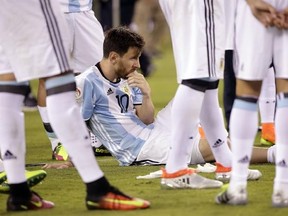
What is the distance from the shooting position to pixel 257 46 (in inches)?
204

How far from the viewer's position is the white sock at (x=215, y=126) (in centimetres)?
604

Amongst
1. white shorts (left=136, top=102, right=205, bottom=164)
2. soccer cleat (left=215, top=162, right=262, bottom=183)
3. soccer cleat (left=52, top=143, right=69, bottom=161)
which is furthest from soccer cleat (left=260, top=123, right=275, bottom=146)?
soccer cleat (left=215, top=162, right=262, bottom=183)

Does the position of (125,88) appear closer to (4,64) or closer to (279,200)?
(4,64)

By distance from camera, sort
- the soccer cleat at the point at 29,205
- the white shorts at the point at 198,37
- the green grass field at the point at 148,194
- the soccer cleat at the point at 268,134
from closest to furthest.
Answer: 1. the green grass field at the point at 148,194
2. the soccer cleat at the point at 29,205
3. the white shorts at the point at 198,37
4. the soccer cleat at the point at 268,134

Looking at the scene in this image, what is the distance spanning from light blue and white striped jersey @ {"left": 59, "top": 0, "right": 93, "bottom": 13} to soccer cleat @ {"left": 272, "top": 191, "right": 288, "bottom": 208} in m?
3.14

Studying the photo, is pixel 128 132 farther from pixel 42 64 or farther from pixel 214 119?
pixel 42 64

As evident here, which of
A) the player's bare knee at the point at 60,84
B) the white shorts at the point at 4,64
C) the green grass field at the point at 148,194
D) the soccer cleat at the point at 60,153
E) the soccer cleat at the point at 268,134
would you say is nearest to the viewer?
the green grass field at the point at 148,194

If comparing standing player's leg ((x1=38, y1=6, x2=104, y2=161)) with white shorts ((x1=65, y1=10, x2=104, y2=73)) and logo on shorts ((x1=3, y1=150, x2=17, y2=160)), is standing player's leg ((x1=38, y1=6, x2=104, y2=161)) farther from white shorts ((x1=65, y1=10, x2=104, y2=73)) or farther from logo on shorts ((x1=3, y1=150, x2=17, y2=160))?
logo on shorts ((x1=3, y1=150, x2=17, y2=160))

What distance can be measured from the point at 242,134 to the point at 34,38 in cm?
111

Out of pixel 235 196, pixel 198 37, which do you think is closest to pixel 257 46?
pixel 198 37

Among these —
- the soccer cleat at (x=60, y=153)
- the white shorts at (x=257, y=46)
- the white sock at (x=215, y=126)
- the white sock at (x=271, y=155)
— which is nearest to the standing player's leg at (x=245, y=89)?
the white shorts at (x=257, y=46)

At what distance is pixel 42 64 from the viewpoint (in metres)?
5.24

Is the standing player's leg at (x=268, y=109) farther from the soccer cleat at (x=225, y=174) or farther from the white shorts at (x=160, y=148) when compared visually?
the soccer cleat at (x=225, y=174)

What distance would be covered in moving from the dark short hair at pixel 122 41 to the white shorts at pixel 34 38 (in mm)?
1745
